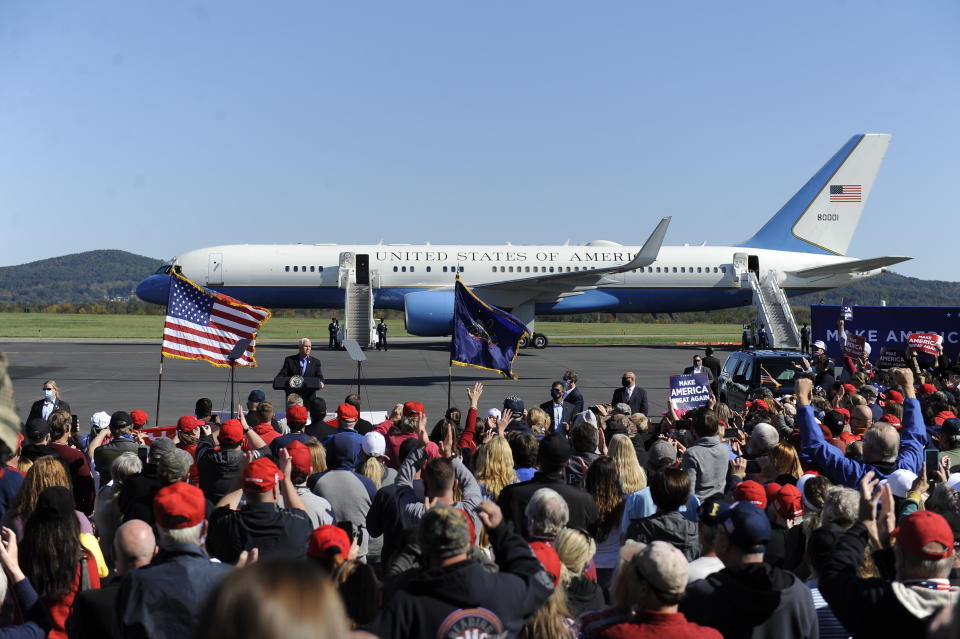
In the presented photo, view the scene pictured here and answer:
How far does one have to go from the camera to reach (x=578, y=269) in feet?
124

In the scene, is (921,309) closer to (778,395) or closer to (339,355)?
(778,395)

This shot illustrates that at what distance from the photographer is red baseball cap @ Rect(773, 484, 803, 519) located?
606 centimetres

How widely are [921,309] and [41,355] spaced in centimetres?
2833

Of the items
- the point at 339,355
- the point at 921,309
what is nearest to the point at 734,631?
the point at 921,309

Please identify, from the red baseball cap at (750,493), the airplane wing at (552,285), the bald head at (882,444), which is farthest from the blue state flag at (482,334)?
the airplane wing at (552,285)

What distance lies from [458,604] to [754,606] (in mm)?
1391

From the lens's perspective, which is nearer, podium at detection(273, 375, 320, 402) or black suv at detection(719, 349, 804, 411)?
podium at detection(273, 375, 320, 402)

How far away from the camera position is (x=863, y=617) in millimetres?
3621

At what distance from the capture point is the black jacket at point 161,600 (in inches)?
149

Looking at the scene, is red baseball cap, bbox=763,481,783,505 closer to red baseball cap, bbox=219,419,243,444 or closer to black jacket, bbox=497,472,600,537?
black jacket, bbox=497,472,600,537

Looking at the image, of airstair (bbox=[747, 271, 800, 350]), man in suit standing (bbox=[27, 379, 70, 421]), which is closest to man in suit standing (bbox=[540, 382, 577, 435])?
man in suit standing (bbox=[27, 379, 70, 421])

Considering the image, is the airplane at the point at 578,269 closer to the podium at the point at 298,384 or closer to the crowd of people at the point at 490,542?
the podium at the point at 298,384

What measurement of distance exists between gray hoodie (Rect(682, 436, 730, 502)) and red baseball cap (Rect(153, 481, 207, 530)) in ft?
14.5

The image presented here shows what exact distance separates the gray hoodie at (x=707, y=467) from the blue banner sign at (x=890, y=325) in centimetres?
1387
